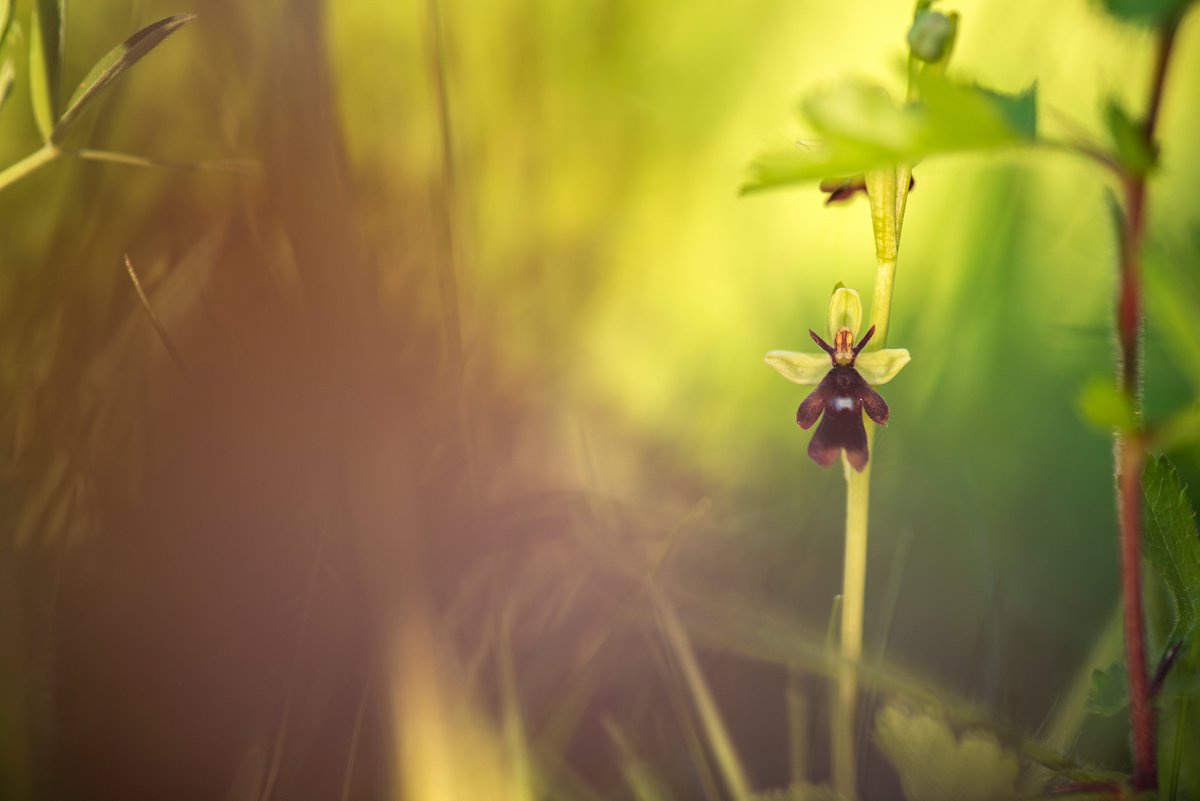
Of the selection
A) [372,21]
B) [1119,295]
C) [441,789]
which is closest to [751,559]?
[441,789]

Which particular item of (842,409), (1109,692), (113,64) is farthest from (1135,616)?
(113,64)

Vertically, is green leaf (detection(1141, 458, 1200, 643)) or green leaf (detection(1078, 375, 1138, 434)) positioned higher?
green leaf (detection(1078, 375, 1138, 434))

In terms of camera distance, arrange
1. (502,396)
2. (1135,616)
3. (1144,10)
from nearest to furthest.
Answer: (1144,10), (1135,616), (502,396)

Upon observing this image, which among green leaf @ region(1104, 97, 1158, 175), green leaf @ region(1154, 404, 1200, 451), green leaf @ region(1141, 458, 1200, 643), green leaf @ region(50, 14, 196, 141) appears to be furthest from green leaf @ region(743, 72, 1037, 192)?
green leaf @ region(50, 14, 196, 141)

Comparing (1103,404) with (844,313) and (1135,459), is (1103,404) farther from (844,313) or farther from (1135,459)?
(844,313)

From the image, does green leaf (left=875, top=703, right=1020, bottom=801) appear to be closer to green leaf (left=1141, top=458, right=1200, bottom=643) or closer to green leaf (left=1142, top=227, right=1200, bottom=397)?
green leaf (left=1141, top=458, right=1200, bottom=643)

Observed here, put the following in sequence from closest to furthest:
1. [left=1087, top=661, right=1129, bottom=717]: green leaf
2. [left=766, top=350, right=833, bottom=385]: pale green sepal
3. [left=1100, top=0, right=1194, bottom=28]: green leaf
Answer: [left=1100, top=0, right=1194, bottom=28]: green leaf < [left=1087, top=661, right=1129, bottom=717]: green leaf < [left=766, top=350, right=833, bottom=385]: pale green sepal
